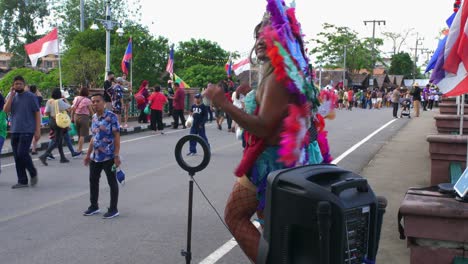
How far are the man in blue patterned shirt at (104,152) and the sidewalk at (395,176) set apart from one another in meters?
3.25

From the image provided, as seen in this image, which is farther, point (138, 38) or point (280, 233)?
point (138, 38)

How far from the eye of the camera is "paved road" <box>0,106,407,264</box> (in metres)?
5.38

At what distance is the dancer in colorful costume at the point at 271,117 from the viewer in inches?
124

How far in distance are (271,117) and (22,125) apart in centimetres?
667

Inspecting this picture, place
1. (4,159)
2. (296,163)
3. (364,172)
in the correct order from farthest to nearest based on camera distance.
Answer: (4,159), (364,172), (296,163)

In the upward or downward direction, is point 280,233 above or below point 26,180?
above

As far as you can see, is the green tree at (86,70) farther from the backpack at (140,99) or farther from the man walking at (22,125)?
the man walking at (22,125)

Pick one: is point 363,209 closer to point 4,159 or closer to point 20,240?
point 20,240

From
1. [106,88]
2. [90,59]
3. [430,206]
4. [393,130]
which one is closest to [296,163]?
[430,206]

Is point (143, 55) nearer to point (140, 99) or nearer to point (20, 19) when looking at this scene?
point (140, 99)

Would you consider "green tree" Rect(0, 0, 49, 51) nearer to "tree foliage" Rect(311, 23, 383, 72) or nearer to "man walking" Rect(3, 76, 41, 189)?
"tree foliage" Rect(311, 23, 383, 72)

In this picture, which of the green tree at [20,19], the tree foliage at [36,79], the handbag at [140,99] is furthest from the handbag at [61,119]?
the green tree at [20,19]

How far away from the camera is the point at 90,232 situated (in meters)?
6.13

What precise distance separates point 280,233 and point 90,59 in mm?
38367
